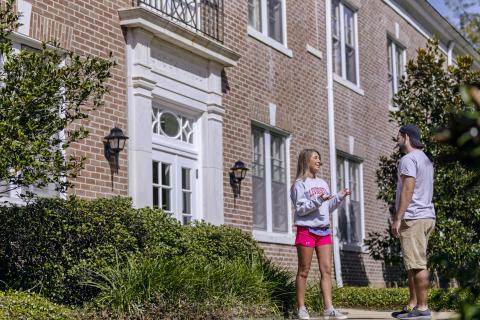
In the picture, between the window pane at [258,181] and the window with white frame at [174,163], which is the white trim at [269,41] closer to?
the window pane at [258,181]

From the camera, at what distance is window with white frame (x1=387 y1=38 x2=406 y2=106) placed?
21.4 metres

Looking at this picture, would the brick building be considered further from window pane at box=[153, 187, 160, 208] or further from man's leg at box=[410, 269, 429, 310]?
man's leg at box=[410, 269, 429, 310]

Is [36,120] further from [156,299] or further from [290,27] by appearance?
[290,27]

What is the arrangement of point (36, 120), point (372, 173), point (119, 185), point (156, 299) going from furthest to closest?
point (372, 173) < point (119, 185) < point (156, 299) < point (36, 120)

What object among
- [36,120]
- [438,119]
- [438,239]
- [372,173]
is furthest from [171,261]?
[372,173]

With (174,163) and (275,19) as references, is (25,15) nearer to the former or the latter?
(174,163)

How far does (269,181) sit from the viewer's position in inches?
599

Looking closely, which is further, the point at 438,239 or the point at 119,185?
the point at 438,239

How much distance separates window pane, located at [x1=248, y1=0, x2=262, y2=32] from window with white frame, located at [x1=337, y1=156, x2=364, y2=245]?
13.3ft

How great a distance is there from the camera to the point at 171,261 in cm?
884

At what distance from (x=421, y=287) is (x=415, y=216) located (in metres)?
0.70

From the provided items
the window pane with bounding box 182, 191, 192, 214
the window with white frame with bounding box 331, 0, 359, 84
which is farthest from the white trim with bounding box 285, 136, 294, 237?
the window with white frame with bounding box 331, 0, 359, 84

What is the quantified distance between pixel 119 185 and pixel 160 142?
4.47 feet

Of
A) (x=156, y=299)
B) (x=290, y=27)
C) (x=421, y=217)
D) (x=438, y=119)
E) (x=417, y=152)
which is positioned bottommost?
(x=156, y=299)
